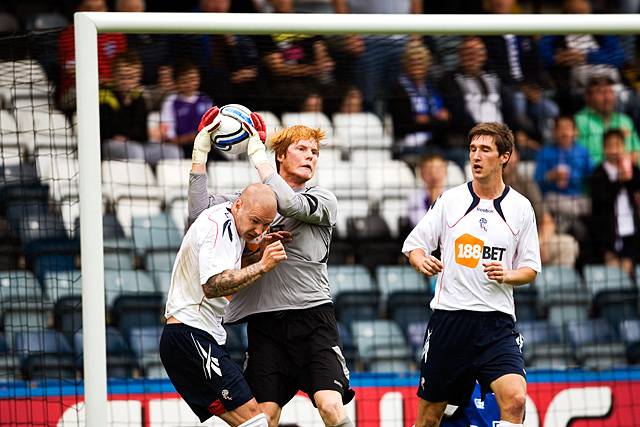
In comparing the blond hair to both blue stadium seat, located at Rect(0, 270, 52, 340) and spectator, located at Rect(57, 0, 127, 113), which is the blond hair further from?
blue stadium seat, located at Rect(0, 270, 52, 340)

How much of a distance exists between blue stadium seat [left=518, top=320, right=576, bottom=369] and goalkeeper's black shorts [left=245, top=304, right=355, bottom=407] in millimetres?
3776

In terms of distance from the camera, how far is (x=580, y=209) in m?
10.6

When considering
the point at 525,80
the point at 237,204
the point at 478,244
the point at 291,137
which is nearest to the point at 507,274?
the point at 478,244

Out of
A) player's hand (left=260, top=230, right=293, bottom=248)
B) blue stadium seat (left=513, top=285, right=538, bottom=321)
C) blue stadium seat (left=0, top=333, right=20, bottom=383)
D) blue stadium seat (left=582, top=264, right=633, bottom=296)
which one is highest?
player's hand (left=260, top=230, right=293, bottom=248)

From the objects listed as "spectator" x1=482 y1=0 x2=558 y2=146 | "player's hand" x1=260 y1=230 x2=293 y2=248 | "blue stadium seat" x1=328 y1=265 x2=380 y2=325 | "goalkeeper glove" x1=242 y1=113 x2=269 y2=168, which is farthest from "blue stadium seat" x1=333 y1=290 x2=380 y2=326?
"goalkeeper glove" x1=242 y1=113 x2=269 y2=168

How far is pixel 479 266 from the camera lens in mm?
6621

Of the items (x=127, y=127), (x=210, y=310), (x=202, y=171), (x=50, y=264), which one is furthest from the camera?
(x=127, y=127)

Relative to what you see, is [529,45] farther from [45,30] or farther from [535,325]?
[45,30]

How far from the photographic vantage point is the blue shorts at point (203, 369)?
6191mm

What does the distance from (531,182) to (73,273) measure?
3988mm

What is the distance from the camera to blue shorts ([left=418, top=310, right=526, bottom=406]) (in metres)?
6.59

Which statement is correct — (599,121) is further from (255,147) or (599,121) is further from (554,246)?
(255,147)

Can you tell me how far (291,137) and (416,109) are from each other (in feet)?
13.5

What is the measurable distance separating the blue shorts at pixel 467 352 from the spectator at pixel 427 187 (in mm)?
3644
